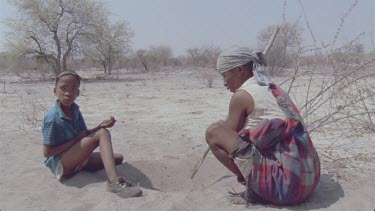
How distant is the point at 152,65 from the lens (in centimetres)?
3731

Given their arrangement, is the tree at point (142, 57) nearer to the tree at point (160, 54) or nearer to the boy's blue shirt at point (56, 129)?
the tree at point (160, 54)

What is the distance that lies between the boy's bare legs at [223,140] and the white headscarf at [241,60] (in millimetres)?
395

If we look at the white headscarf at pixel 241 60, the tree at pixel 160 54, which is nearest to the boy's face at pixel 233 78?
the white headscarf at pixel 241 60

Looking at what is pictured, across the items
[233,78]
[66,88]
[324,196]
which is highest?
[233,78]

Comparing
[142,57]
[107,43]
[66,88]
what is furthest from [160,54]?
[66,88]

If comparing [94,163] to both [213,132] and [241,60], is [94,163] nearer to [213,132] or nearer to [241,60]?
[213,132]

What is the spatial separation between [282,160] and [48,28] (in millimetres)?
22675

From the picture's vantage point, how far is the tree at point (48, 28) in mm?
23078

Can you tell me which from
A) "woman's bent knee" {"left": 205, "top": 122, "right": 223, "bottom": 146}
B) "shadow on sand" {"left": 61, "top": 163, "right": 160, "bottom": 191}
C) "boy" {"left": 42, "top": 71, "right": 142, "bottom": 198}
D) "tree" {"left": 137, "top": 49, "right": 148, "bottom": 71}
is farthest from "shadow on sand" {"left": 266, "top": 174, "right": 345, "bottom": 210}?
"tree" {"left": 137, "top": 49, "right": 148, "bottom": 71}

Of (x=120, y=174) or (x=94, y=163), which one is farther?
(x=120, y=174)

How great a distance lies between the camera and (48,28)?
23297mm

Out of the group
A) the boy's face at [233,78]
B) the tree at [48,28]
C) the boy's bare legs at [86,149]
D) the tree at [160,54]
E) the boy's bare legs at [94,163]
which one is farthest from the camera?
the tree at [160,54]

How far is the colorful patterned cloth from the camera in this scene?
265 centimetres

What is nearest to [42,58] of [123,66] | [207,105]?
[123,66]
